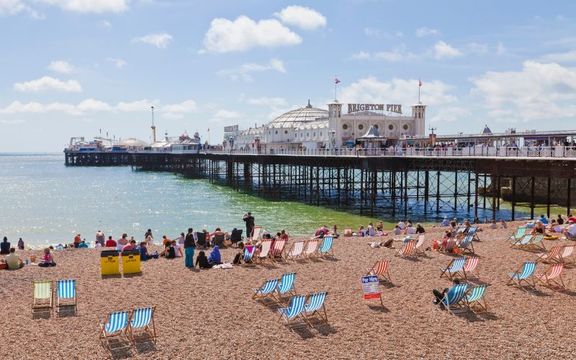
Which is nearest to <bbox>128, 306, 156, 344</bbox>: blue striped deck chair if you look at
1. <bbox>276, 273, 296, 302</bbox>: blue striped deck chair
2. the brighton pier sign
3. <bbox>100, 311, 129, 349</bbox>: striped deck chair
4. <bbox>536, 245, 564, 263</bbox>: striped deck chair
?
<bbox>100, 311, 129, 349</bbox>: striped deck chair

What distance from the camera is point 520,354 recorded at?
8.46m

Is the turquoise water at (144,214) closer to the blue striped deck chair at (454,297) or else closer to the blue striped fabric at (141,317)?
the blue striped deck chair at (454,297)

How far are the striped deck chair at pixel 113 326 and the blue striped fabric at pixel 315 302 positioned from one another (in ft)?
9.37

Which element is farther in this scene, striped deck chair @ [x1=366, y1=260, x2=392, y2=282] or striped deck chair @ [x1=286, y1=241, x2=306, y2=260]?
striped deck chair @ [x1=286, y1=241, x2=306, y2=260]

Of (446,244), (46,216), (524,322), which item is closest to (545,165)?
(446,244)

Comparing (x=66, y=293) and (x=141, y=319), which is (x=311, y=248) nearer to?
(x=66, y=293)

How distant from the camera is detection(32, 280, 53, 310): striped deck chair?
10.6 metres

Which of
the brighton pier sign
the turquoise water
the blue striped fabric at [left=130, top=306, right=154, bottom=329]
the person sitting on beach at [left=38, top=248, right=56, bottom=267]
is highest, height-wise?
the brighton pier sign

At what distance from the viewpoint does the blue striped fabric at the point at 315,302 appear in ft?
32.4

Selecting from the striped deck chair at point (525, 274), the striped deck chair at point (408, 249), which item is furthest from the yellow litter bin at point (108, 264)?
the striped deck chair at point (525, 274)

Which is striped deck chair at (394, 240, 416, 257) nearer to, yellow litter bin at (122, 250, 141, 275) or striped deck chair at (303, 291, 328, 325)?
striped deck chair at (303, 291, 328, 325)

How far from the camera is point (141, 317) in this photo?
9.09 metres

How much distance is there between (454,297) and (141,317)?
5336 millimetres

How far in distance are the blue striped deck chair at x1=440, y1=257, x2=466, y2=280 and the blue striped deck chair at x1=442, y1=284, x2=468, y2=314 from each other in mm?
1856
